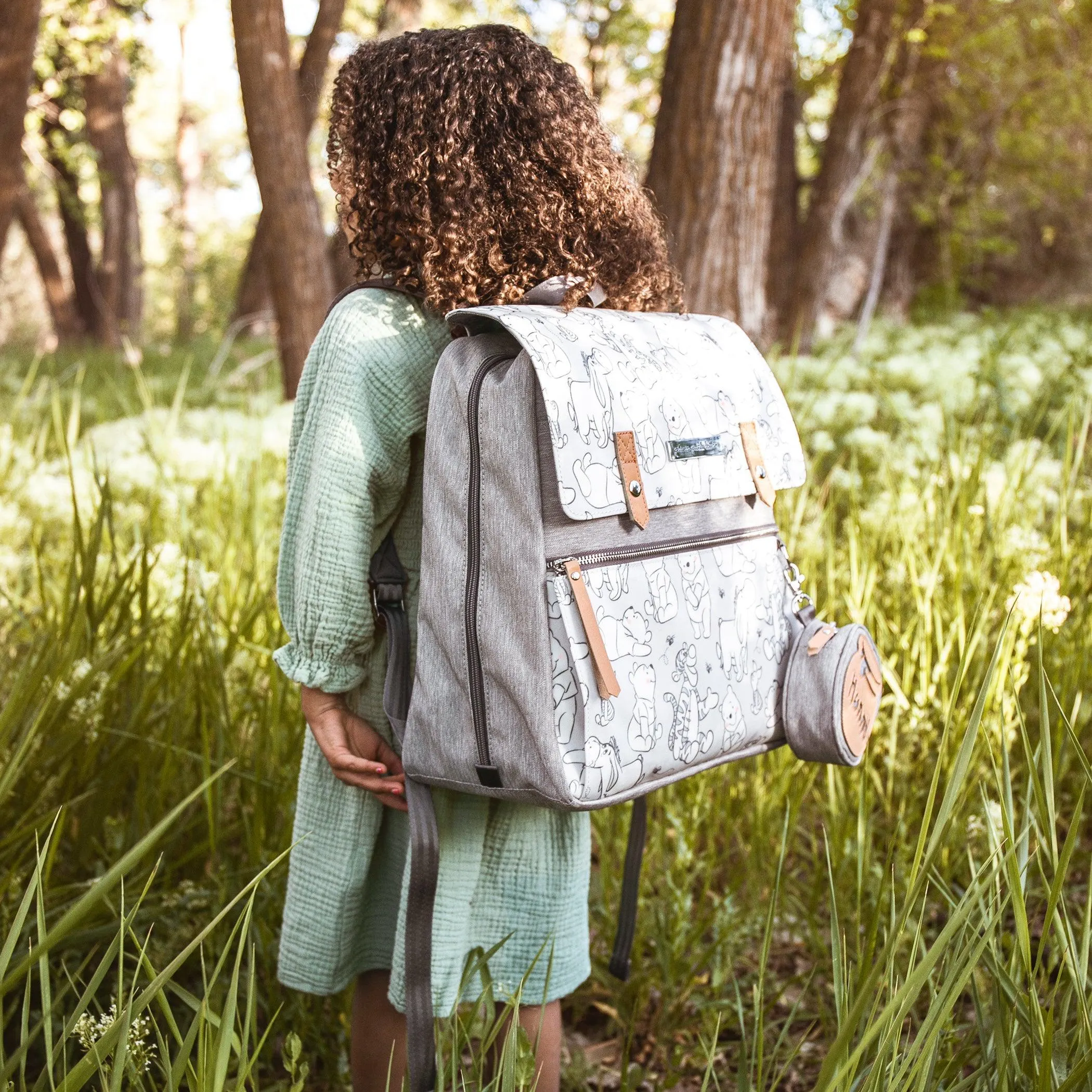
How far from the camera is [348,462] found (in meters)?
1.32

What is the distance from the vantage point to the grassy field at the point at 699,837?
115 centimetres

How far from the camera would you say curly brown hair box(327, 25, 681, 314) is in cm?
134

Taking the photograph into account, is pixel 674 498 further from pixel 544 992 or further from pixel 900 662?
pixel 900 662

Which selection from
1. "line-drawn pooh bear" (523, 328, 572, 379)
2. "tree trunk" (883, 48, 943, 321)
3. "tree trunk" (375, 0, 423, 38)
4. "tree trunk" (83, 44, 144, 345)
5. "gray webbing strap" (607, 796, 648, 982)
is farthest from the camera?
"tree trunk" (83, 44, 144, 345)

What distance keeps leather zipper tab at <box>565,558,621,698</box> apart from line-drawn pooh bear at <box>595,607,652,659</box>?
0.5 inches

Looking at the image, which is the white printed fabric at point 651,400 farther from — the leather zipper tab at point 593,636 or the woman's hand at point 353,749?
the woman's hand at point 353,749

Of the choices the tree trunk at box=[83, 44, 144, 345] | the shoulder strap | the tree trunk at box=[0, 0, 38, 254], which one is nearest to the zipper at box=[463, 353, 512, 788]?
the shoulder strap

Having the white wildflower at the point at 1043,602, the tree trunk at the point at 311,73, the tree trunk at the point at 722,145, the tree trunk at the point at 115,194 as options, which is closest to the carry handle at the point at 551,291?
the white wildflower at the point at 1043,602

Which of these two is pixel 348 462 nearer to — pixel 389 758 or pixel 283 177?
pixel 389 758

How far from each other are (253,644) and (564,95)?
1300mm

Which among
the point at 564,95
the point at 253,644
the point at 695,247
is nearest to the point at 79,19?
the point at 695,247

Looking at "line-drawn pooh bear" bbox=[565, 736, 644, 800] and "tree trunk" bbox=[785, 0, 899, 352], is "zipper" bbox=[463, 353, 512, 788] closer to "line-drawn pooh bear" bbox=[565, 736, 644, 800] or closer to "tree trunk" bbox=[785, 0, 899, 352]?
"line-drawn pooh bear" bbox=[565, 736, 644, 800]

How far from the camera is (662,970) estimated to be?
6.34ft

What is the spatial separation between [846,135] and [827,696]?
7935 mm
